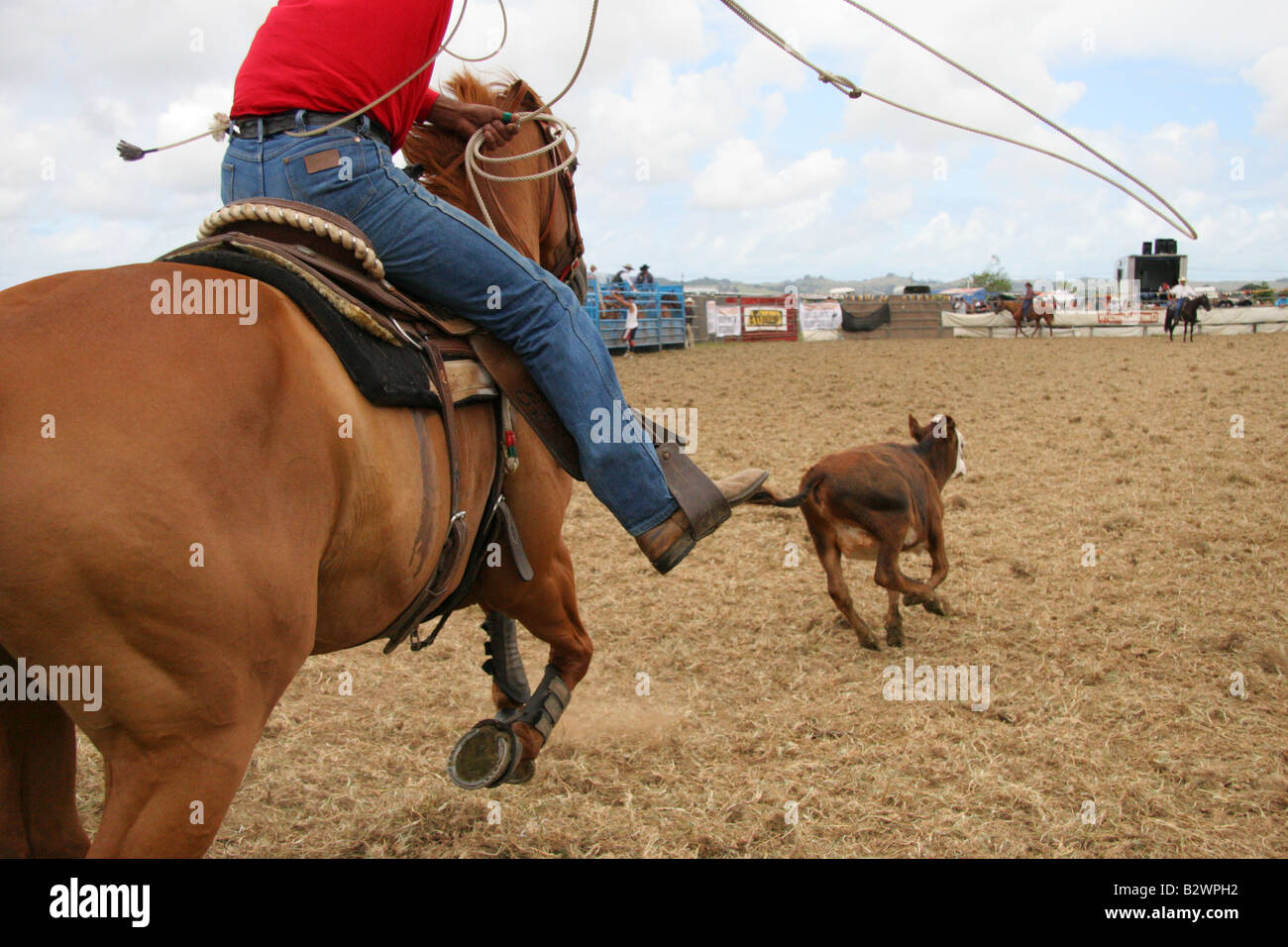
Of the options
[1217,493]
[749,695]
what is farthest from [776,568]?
[1217,493]

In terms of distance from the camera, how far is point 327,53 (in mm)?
2576

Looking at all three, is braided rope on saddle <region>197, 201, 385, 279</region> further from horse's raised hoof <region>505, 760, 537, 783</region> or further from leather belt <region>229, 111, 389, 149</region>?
horse's raised hoof <region>505, 760, 537, 783</region>

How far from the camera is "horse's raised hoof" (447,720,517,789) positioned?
3209mm

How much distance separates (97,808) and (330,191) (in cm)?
266

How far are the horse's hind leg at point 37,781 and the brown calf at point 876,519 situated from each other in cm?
359

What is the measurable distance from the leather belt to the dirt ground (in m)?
2.42

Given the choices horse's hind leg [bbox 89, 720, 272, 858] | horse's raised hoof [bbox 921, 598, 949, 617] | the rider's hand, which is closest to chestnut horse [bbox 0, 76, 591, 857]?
horse's hind leg [bbox 89, 720, 272, 858]

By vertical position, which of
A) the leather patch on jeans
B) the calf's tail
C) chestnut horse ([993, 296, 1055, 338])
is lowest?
the calf's tail

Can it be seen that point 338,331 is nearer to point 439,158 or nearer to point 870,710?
point 439,158

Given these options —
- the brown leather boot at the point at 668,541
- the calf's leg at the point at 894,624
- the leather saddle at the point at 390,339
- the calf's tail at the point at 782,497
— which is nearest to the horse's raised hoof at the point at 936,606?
the calf's leg at the point at 894,624

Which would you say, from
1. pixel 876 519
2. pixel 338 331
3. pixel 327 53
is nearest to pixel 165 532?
pixel 338 331

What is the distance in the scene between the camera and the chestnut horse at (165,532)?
1.62m
